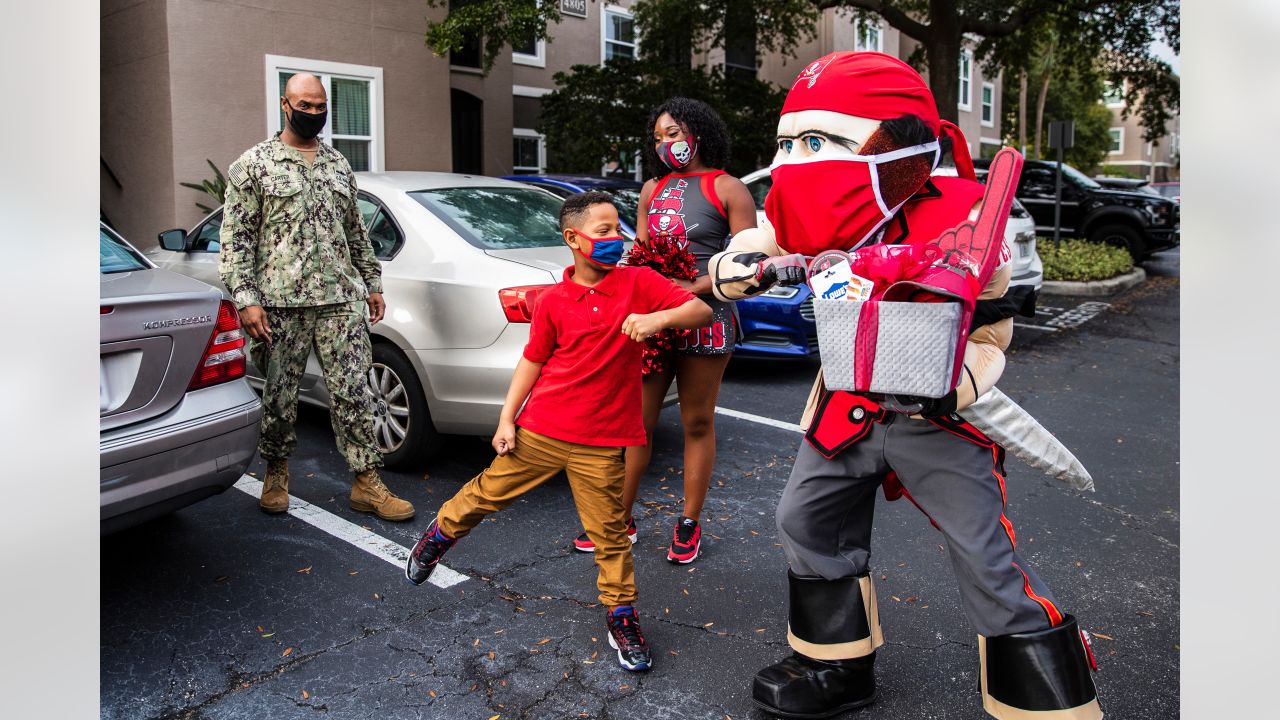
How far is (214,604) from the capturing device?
3.79 m

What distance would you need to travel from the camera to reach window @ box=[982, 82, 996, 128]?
33.8 m

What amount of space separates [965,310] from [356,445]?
3.10 metres

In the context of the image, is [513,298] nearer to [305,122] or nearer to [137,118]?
[305,122]

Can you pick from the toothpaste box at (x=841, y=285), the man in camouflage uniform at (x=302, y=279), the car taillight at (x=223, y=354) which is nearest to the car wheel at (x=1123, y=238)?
the man in camouflage uniform at (x=302, y=279)

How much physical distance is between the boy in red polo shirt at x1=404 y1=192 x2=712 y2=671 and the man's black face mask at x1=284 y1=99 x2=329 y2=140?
1.57 m

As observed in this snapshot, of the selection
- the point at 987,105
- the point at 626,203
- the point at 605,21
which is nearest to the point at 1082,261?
the point at 626,203

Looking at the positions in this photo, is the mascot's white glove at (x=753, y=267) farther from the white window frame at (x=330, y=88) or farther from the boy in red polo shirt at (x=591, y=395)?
the white window frame at (x=330, y=88)

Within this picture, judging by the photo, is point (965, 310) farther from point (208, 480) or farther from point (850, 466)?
point (208, 480)

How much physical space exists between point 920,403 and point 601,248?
1219 mm

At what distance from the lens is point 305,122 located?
4.29 metres

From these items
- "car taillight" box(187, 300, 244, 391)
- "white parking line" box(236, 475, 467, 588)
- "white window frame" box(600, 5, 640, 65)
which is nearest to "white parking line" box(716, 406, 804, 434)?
"white parking line" box(236, 475, 467, 588)

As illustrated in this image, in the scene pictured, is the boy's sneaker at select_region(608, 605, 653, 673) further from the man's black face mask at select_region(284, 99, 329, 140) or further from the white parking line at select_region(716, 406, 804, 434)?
the white parking line at select_region(716, 406, 804, 434)

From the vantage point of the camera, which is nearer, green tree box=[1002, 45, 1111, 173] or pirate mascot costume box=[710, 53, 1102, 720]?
pirate mascot costume box=[710, 53, 1102, 720]
